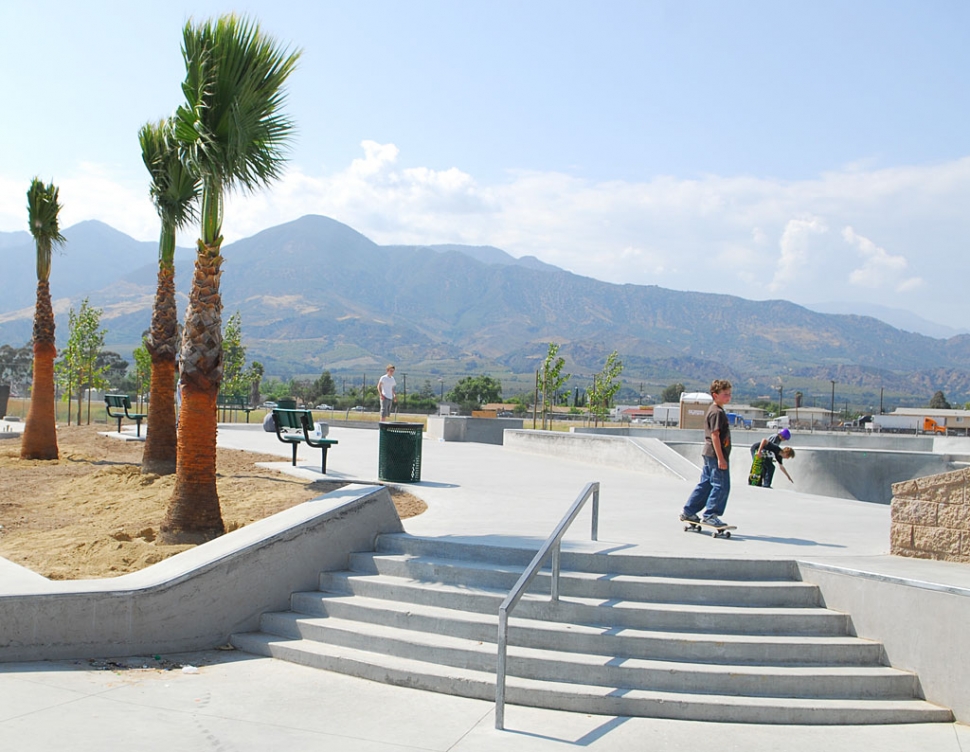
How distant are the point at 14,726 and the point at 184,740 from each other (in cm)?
101

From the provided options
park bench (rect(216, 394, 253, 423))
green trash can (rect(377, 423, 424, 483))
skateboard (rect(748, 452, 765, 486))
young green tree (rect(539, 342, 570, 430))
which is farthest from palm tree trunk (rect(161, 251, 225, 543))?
young green tree (rect(539, 342, 570, 430))

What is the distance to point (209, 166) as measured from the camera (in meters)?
9.47

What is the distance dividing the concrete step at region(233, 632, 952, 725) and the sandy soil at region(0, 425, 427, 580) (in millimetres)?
3724

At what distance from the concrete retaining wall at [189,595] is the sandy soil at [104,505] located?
1446mm

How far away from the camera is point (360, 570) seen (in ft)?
24.6

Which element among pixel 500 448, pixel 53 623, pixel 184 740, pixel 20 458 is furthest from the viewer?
pixel 500 448

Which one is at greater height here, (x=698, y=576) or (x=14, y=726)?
(x=698, y=576)

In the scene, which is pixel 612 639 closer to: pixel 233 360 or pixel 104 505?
pixel 104 505

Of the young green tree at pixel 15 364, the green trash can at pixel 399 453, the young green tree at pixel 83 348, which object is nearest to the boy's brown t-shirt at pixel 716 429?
the green trash can at pixel 399 453

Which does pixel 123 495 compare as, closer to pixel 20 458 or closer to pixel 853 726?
pixel 20 458

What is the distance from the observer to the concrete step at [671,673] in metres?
5.71

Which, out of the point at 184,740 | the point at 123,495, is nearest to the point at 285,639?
the point at 184,740

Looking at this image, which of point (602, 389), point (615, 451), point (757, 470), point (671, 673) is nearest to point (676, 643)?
point (671, 673)

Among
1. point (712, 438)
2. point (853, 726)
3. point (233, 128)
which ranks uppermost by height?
point (233, 128)
